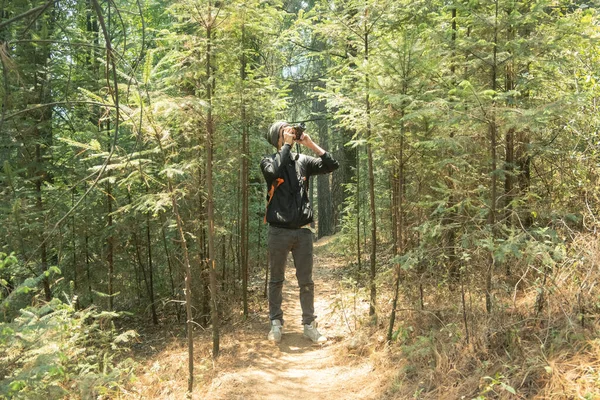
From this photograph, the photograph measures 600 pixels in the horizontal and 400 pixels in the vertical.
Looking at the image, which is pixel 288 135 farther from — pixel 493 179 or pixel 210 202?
pixel 493 179

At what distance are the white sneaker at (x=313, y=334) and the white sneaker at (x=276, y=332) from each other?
13.9 inches

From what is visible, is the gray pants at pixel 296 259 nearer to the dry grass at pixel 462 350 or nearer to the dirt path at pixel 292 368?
the dirt path at pixel 292 368

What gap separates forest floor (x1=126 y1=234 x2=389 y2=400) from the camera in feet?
14.1

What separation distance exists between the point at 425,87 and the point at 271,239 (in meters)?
2.67

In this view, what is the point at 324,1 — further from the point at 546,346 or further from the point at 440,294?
the point at 546,346

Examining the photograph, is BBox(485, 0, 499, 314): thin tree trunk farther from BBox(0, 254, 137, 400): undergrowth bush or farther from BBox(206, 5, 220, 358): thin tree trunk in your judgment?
BBox(0, 254, 137, 400): undergrowth bush

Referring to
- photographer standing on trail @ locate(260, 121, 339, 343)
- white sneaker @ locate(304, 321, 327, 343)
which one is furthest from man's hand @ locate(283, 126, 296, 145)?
white sneaker @ locate(304, 321, 327, 343)

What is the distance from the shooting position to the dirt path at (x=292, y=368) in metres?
4.27

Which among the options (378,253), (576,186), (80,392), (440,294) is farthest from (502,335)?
(378,253)

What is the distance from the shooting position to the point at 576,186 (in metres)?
5.05

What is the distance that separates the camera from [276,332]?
554cm

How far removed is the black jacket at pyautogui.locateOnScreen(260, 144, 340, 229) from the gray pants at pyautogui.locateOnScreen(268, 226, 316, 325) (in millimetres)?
131

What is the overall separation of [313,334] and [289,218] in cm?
160

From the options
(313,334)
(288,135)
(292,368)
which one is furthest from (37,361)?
(288,135)
